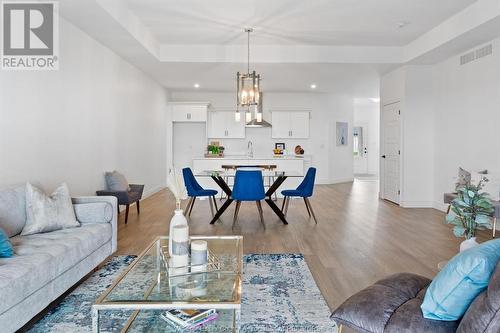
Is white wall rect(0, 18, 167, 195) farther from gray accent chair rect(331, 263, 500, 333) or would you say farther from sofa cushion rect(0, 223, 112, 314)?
gray accent chair rect(331, 263, 500, 333)

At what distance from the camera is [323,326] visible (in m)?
2.28

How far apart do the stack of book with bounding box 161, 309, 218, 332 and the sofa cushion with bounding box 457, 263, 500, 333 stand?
3.89ft

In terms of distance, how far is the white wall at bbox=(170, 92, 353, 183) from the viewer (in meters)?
10.4

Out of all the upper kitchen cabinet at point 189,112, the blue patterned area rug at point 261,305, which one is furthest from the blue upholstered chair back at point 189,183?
the upper kitchen cabinet at point 189,112

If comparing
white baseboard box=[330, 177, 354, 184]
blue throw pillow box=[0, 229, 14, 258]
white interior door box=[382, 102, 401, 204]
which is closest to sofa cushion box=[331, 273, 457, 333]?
blue throw pillow box=[0, 229, 14, 258]

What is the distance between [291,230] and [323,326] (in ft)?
8.60

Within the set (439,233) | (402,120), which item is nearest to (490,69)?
(402,120)

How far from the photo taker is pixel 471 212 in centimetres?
240

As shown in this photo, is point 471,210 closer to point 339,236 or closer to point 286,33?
point 339,236

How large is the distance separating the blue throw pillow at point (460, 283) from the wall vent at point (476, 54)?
4.76 m

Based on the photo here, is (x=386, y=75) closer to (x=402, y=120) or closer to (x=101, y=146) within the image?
(x=402, y=120)

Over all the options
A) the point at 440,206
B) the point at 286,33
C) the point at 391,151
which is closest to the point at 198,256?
the point at 286,33

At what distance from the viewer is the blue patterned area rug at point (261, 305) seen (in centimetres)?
226

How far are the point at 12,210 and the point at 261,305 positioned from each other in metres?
2.05
